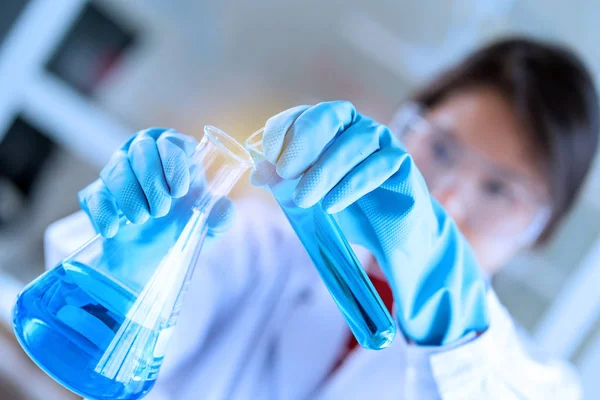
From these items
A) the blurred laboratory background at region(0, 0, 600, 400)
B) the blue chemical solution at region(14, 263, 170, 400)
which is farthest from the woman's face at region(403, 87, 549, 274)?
the blue chemical solution at region(14, 263, 170, 400)

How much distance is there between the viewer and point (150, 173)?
58 cm

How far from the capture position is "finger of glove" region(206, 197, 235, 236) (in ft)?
2.02

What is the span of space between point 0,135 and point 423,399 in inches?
76.2

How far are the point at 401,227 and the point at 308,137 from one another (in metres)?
0.18

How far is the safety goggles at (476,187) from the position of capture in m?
1.13

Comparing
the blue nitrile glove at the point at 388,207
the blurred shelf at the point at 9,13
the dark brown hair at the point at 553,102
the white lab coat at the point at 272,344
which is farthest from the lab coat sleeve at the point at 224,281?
the blurred shelf at the point at 9,13

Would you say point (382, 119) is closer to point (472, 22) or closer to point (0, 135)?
point (472, 22)

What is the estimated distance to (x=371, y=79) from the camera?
6.42ft

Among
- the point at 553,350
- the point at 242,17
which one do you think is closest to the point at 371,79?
the point at 242,17

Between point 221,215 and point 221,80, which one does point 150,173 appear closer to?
point 221,215

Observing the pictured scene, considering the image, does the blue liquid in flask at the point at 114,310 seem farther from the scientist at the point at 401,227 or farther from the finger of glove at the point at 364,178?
the finger of glove at the point at 364,178

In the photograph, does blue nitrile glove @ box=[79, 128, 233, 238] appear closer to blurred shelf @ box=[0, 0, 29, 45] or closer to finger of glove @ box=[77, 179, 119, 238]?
finger of glove @ box=[77, 179, 119, 238]

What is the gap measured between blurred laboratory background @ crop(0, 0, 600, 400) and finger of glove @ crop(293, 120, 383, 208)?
50.0 inches

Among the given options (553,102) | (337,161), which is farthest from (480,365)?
(553,102)
